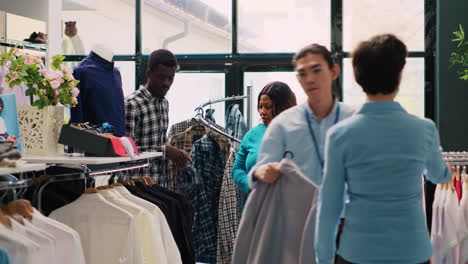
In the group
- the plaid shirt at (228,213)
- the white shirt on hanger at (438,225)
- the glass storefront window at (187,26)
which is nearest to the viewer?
the white shirt on hanger at (438,225)

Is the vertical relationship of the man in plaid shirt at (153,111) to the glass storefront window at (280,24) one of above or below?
below

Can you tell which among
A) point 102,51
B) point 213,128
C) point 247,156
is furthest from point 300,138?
point 213,128

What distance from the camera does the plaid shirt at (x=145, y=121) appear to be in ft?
12.8

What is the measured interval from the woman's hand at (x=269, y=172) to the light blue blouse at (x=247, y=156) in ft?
4.35

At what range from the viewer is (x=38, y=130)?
9.14 ft

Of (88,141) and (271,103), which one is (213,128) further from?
(88,141)

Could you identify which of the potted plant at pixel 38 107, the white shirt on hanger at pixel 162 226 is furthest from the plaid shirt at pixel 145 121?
the potted plant at pixel 38 107

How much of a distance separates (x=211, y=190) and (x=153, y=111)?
3.78ft

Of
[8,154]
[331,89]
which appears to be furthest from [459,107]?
[8,154]

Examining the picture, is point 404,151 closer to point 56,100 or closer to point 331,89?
point 331,89

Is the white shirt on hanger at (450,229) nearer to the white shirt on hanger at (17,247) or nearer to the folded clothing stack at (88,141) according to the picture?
the folded clothing stack at (88,141)

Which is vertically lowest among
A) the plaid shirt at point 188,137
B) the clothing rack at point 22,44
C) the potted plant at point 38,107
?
the plaid shirt at point 188,137

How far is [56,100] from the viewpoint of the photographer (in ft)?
9.36

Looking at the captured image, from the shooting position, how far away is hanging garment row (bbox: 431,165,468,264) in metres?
3.78
